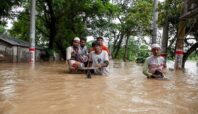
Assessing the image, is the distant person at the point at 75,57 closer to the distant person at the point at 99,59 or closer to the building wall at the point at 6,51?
the distant person at the point at 99,59

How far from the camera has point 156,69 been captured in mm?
9773

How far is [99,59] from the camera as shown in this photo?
34.4 feet

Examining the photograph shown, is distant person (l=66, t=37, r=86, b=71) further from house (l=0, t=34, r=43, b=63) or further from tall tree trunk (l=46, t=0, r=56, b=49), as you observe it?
tall tree trunk (l=46, t=0, r=56, b=49)

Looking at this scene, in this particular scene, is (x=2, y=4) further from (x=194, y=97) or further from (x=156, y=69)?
(x=194, y=97)

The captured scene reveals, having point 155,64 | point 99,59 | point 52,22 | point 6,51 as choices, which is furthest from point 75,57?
point 52,22

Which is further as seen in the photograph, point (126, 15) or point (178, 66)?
point (126, 15)

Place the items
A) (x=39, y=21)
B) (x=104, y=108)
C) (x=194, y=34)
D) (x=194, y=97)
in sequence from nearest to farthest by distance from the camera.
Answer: (x=104, y=108) < (x=194, y=97) < (x=194, y=34) < (x=39, y=21)

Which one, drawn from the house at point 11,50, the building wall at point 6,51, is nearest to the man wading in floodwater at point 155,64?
the house at point 11,50

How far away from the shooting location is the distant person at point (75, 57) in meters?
→ 11.2

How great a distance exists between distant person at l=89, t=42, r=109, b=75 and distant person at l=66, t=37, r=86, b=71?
0.73 m

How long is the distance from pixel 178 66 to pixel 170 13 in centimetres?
412

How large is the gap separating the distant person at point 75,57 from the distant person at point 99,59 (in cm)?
73

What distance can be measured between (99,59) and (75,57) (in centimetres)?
138

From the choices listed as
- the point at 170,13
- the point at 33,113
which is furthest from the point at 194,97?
the point at 170,13
